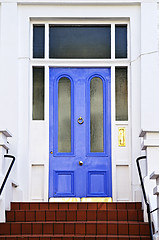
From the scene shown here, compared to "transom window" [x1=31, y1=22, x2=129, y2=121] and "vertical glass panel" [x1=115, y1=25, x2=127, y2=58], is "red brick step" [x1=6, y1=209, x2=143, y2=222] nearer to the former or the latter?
"transom window" [x1=31, y1=22, x2=129, y2=121]

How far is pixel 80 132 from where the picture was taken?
9766 millimetres

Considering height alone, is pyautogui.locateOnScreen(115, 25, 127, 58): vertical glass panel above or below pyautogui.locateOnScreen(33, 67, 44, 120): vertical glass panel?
above

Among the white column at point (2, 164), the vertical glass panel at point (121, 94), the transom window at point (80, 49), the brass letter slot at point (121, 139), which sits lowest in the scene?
the white column at point (2, 164)

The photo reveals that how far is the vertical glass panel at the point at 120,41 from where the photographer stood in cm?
995

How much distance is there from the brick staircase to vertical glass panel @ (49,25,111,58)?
110 inches

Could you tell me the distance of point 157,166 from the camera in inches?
303

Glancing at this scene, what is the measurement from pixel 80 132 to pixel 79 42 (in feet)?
4.99

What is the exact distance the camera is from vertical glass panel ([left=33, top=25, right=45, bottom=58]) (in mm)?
9953

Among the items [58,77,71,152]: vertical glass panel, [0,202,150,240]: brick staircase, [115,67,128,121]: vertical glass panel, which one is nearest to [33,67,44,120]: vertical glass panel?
[58,77,71,152]: vertical glass panel

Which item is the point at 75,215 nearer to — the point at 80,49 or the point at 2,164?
the point at 2,164

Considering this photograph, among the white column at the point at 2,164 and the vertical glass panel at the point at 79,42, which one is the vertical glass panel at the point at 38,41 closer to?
the vertical glass panel at the point at 79,42

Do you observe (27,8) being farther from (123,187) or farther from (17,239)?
(17,239)

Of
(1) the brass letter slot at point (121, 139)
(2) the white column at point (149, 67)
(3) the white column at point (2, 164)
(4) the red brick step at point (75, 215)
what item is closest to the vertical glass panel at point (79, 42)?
(2) the white column at point (149, 67)

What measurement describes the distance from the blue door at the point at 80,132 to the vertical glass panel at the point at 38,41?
365 millimetres
